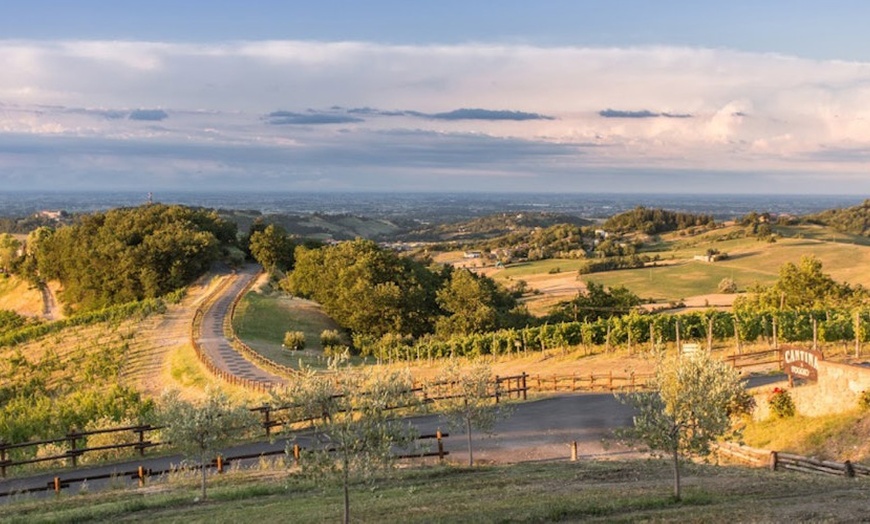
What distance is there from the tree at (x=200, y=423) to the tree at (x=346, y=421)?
4.84 metres

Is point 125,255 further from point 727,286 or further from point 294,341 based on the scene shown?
point 727,286

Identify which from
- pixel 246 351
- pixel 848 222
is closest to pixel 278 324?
pixel 246 351

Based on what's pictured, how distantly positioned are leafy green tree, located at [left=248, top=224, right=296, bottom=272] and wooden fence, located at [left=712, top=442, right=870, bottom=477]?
75.1 m

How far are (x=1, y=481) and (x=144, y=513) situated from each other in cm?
923

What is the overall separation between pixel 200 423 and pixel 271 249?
77.1 metres

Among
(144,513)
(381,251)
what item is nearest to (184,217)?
(381,251)

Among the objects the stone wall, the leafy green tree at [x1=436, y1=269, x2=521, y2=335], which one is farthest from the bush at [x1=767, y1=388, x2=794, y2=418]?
the leafy green tree at [x1=436, y1=269, x2=521, y2=335]

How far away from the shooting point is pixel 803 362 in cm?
2745

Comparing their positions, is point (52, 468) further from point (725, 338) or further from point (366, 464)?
point (725, 338)

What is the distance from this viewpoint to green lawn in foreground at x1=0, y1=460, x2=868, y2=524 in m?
15.0

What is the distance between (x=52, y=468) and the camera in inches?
1010

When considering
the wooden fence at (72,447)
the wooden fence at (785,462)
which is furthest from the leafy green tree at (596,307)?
the wooden fence at (72,447)

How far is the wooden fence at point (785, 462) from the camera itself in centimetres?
1962

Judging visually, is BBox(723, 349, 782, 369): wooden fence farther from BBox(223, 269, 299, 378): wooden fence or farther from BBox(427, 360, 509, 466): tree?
BBox(223, 269, 299, 378): wooden fence
